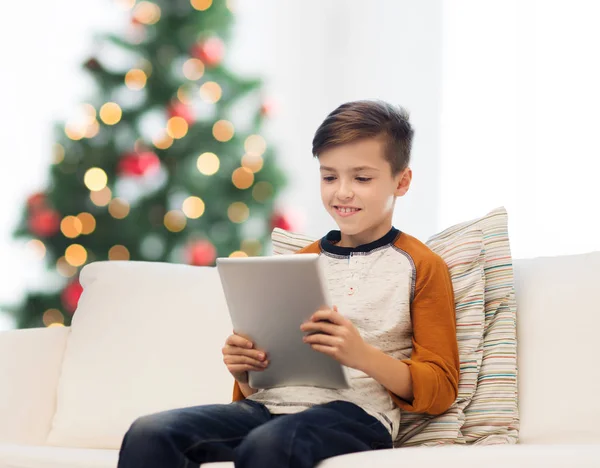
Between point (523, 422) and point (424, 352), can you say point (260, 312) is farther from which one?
point (523, 422)

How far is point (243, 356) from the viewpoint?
1.44m

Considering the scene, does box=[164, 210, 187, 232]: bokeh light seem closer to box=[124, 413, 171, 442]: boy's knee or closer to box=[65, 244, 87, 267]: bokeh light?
box=[65, 244, 87, 267]: bokeh light

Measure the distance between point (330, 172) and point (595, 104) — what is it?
201cm

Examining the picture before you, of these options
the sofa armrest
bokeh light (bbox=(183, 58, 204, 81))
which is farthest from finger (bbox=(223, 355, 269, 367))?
bokeh light (bbox=(183, 58, 204, 81))

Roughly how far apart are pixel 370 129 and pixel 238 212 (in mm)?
1911

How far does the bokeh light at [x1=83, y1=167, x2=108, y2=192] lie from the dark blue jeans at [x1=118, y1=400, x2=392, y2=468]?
6.78 ft

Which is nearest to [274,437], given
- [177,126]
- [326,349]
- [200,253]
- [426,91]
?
[326,349]

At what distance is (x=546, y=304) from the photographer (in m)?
1.74

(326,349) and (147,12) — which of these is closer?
(326,349)

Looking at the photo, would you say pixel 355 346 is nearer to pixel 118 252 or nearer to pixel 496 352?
pixel 496 352

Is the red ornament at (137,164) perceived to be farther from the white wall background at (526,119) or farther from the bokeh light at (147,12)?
the white wall background at (526,119)

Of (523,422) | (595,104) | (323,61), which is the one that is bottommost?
(523,422)

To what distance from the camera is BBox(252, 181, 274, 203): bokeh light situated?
3457 millimetres

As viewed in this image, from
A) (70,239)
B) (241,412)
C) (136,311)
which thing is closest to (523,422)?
(241,412)
